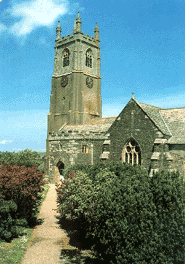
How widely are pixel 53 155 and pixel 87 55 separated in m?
26.1

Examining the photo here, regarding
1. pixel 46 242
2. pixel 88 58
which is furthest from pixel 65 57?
pixel 46 242

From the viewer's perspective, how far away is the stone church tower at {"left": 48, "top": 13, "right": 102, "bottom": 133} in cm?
4775

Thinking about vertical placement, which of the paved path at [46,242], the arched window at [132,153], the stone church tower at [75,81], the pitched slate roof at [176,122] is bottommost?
the paved path at [46,242]

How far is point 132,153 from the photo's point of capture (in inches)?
953

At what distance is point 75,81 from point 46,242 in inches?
1436

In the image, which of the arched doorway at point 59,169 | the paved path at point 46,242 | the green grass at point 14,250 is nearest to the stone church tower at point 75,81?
the arched doorway at point 59,169

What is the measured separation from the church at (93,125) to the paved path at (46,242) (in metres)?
8.63

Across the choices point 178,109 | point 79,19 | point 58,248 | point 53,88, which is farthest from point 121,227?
point 79,19

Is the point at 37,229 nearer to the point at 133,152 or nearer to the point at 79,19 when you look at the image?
the point at 133,152

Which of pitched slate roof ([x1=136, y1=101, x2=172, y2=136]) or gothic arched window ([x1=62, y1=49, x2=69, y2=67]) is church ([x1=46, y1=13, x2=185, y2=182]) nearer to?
pitched slate roof ([x1=136, y1=101, x2=172, y2=136])

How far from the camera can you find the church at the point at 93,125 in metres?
22.8

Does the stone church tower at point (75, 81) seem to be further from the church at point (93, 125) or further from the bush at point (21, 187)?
the bush at point (21, 187)

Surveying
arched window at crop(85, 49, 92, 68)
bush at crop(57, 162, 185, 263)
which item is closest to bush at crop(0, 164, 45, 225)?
bush at crop(57, 162, 185, 263)

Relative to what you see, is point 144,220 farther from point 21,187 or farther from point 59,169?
point 59,169
